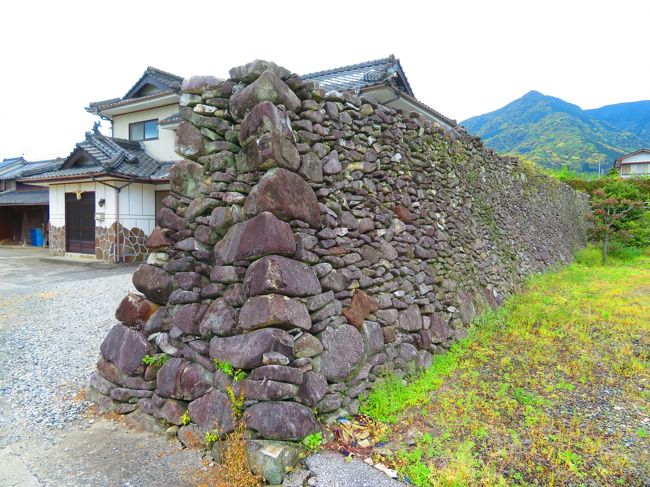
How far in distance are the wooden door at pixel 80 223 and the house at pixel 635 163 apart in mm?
36813

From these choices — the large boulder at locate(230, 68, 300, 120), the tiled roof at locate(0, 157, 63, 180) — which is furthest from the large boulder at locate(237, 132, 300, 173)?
the tiled roof at locate(0, 157, 63, 180)

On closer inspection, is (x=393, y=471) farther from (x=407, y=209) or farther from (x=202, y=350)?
(x=407, y=209)

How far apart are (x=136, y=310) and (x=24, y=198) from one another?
68.6ft

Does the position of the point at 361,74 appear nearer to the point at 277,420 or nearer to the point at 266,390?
the point at 266,390

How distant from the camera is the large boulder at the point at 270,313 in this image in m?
3.26

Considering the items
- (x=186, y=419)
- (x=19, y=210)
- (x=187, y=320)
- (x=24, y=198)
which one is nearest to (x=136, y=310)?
(x=187, y=320)

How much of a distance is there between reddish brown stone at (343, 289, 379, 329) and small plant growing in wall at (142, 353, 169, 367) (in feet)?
6.33

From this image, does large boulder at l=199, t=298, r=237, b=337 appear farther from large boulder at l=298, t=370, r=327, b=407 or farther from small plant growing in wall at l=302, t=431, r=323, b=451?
small plant growing in wall at l=302, t=431, r=323, b=451

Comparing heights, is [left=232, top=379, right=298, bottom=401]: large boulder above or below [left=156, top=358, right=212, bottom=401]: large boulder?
above

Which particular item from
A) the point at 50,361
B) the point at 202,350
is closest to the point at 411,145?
the point at 202,350

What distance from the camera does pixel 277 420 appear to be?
3004 mm

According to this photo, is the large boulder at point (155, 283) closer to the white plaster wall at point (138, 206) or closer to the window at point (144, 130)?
the white plaster wall at point (138, 206)

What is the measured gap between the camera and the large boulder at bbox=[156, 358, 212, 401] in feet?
11.6

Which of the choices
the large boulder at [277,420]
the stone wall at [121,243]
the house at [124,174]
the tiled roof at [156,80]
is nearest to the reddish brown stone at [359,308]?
the large boulder at [277,420]
